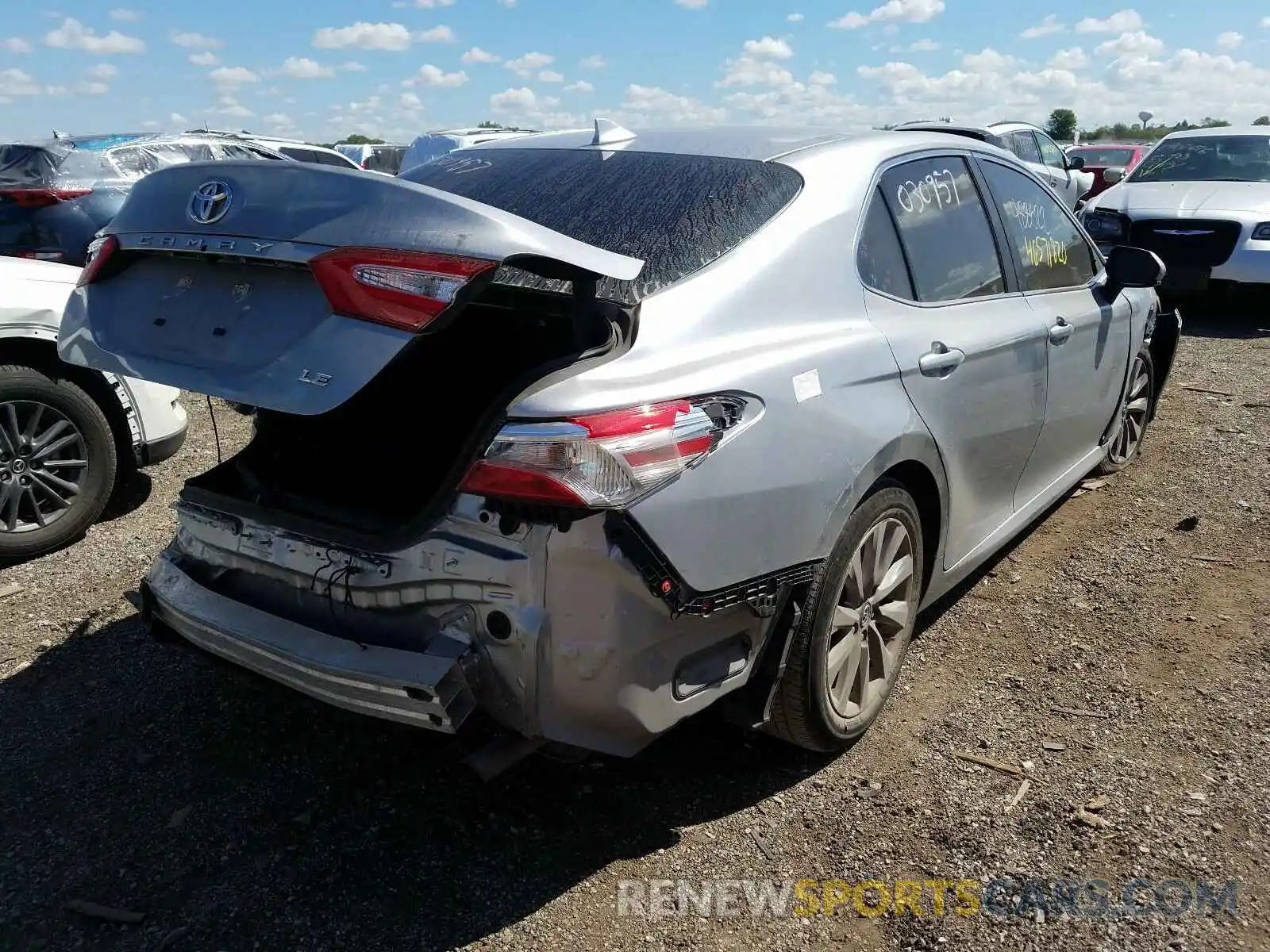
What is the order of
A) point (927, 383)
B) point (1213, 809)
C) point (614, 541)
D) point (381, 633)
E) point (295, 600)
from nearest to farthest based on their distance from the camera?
1. point (614, 541)
2. point (381, 633)
3. point (295, 600)
4. point (1213, 809)
5. point (927, 383)

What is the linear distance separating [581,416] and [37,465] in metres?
3.39

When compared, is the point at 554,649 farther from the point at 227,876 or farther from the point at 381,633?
the point at 227,876

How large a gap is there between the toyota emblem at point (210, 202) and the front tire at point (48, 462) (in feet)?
8.01

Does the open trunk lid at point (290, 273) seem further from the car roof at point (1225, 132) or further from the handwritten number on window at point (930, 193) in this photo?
the car roof at point (1225, 132)

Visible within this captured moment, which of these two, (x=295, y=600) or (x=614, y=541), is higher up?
(x=614, y=541)

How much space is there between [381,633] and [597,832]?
2.68 ft

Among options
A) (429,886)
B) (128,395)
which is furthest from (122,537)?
(429,886)

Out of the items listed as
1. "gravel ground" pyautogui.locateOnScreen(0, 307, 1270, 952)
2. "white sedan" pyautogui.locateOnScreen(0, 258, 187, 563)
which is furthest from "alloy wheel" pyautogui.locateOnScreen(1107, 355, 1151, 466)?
"white sedan" pyautogui.locateOnScreen(0, 258, 187, 563)

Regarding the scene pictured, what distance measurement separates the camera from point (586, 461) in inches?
79.6

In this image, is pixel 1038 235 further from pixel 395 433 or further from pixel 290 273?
pixel 290 273

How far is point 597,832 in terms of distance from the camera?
2.63 m

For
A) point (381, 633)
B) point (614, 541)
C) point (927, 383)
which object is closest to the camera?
point (614, 541)

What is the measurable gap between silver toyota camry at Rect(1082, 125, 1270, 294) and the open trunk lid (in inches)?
342

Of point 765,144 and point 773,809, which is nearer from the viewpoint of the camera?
point 773,809
